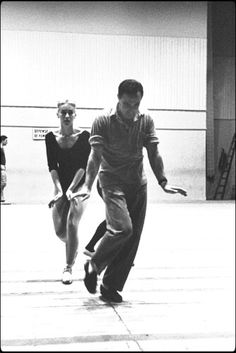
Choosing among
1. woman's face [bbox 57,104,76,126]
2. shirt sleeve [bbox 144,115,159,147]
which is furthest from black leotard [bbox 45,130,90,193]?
shirt sleeve [bbox 144,115,159,147]

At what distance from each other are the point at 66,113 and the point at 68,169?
0.54 m

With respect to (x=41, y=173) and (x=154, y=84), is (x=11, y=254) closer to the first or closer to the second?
(x=41, y=173)

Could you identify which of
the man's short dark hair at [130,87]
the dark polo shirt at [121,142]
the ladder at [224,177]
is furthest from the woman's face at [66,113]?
the ladder at [224,177]

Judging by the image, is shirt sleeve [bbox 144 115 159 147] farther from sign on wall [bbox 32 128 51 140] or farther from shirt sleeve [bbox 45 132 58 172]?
sign on wall [bbox 32 128 51 140]

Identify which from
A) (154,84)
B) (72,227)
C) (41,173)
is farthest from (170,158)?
(72,227)

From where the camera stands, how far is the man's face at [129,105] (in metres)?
4.54

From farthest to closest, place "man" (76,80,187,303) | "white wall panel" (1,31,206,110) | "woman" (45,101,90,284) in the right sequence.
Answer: "white wall panel" (1,31,206,110), "woman" (45,101,90,284), "man" (76,80,187,303)

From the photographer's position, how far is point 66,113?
5609mm

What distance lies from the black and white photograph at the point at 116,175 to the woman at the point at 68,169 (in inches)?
0.5

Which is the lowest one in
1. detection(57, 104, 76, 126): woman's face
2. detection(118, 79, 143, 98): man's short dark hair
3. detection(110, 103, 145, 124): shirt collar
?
detection(110, 103, 145, 124): shirt collar

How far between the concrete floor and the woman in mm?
487

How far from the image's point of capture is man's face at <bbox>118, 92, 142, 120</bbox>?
4539 mm

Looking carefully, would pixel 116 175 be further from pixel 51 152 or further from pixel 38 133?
pixel 38 133

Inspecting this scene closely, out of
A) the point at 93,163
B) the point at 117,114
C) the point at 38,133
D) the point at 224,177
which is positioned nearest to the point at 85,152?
the point at 93,163
